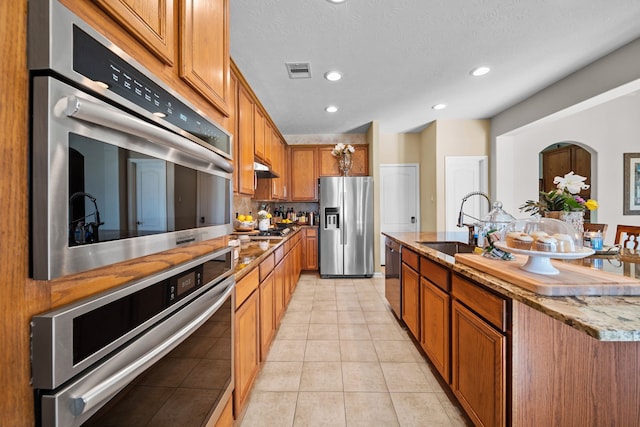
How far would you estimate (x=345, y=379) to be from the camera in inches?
75.2

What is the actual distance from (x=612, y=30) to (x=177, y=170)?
3.47m

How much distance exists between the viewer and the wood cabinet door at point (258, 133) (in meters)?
2.99

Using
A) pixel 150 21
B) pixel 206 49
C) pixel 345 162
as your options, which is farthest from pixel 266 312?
pixel 345 162

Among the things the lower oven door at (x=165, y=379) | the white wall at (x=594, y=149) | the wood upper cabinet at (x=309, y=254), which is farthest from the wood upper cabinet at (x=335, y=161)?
the lower oven door at (x=165, y=379)

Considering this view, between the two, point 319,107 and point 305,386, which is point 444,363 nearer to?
point 305,386

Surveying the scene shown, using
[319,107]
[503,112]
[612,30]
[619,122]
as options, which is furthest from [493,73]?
[619,122]

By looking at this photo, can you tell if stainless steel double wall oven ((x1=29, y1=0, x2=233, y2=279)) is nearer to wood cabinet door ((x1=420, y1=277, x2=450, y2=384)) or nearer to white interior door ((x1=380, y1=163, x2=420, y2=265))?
wood cabinet door ((x1=420, y1=277, x2=450, y2=384))

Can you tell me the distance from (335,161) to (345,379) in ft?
12.9

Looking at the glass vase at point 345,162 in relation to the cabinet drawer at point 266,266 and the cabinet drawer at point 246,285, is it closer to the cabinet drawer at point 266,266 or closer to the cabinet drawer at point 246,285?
the cabinet drawer at point 266,266

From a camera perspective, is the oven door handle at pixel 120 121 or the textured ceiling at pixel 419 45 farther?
the textured ceiling at pixel 419 45

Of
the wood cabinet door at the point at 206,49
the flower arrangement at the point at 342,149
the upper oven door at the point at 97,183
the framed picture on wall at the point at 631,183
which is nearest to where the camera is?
the upper oven door at the point at 97,183

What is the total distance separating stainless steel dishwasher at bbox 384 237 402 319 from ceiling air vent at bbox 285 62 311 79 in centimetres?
199

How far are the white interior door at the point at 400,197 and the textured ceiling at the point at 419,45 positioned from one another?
5.60 ft

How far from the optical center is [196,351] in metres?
0.91
